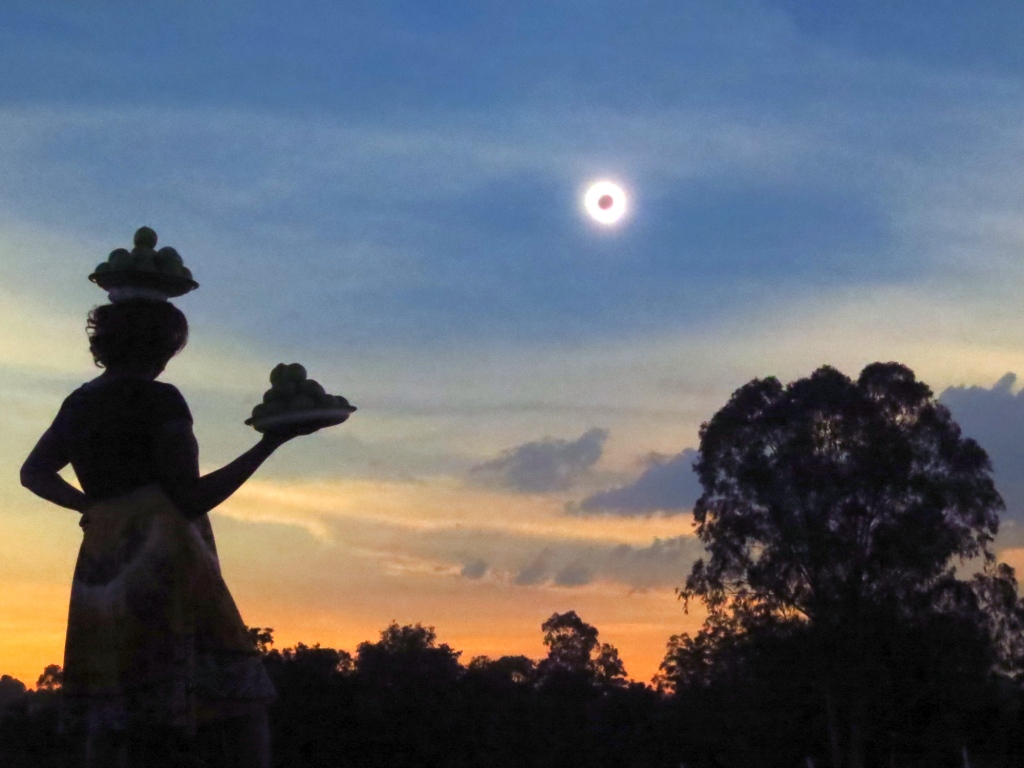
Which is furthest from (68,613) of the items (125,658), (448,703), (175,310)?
(448,703)

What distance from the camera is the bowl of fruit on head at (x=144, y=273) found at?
15.8ft

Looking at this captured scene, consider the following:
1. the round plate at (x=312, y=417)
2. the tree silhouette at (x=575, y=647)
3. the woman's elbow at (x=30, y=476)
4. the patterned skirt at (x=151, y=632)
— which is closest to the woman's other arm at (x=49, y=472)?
the woman's elbow at (x=30, y=476)

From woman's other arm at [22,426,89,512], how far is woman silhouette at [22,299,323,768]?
73mm

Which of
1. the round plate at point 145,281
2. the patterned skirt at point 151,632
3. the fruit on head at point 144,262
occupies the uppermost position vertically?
the fruit on head at point 144,262

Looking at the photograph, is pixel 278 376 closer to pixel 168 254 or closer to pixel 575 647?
pixel 168 254

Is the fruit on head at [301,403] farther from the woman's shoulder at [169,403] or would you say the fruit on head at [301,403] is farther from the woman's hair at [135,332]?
the woman's hair at [135,332]

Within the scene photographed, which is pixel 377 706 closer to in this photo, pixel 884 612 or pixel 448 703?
pixel 448 703

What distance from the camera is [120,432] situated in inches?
186

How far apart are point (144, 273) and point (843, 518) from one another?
1663 inches

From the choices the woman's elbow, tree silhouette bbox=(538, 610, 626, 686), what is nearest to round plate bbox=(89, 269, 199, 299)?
the woman's elbow

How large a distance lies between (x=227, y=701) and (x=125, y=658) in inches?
14.3

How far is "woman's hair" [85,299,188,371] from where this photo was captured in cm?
491

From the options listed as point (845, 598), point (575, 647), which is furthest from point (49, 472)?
point (575, 647)

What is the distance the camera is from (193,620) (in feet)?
15.2
